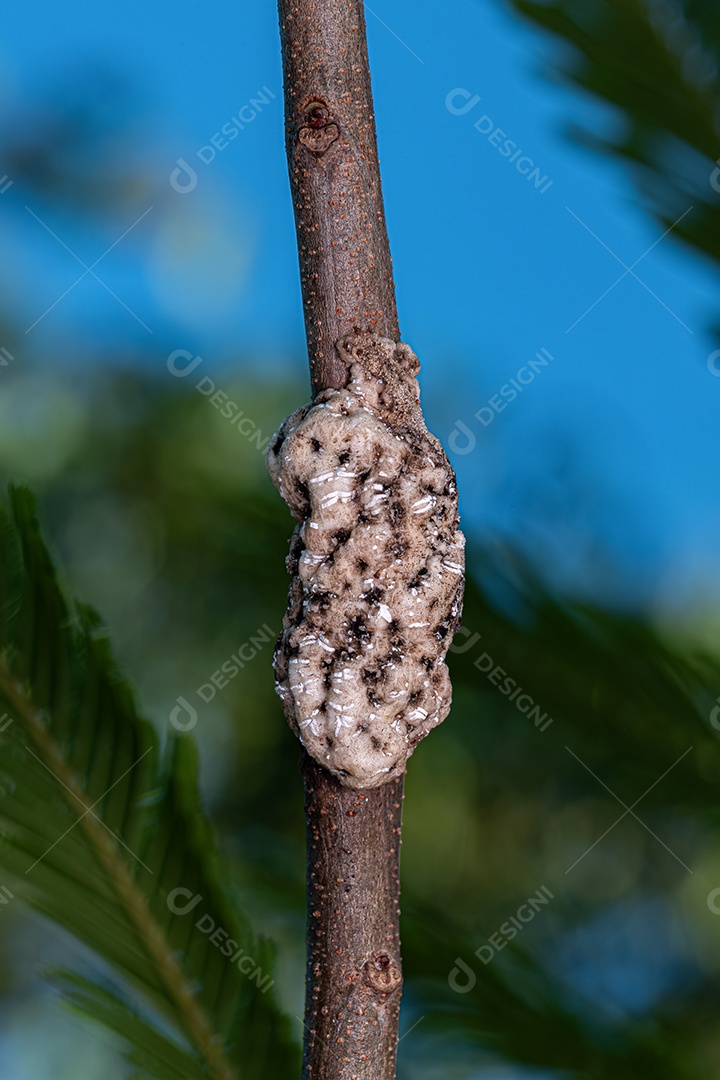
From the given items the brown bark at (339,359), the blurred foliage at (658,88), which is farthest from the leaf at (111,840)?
the blurred foliage at (658,88)

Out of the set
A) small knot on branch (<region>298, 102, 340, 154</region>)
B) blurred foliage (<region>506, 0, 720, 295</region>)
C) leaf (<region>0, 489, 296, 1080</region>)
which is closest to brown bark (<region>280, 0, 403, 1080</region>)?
small knot on branch (<region>298, 102, 340, 154</region>)

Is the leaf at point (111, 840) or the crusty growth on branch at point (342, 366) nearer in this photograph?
the crusty growth on branch at point (342, 366)

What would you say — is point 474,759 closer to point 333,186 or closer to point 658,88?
point 658,88

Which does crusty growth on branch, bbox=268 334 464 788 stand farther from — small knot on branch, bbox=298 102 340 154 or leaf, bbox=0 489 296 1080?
leaf, bbox=0 489 296 1080

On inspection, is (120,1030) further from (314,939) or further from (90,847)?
(314,939)

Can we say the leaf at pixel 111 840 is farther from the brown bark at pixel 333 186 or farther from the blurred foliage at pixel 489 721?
the brown bark at pixel 333 186

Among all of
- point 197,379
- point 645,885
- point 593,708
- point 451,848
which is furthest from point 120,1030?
point 197,379
